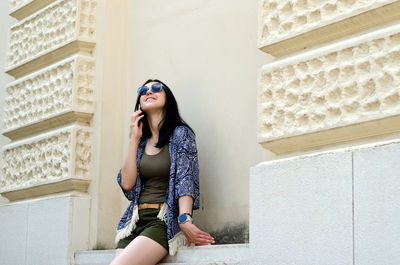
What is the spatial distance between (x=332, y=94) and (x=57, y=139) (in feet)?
9.81

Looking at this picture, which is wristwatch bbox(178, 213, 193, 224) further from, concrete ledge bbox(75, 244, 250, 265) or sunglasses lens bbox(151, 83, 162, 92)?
sunglasses lens bbox(151, 83, 162, 92)

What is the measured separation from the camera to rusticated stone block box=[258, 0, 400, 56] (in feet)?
14.8

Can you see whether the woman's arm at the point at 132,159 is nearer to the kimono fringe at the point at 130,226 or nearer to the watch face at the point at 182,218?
the kimono fringe at the point at 130,226

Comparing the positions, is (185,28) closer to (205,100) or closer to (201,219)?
(205,100)

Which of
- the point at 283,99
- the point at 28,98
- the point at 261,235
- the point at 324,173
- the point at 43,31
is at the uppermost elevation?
the point at 43,31

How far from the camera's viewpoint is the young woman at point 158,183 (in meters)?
5.46

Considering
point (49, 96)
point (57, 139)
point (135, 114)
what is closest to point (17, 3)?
point (49, 96)

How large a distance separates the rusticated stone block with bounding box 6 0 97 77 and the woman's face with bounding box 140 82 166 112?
4.08ft

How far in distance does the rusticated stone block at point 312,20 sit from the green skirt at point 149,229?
140 centimetres

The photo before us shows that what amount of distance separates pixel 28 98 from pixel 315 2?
11.1 feet

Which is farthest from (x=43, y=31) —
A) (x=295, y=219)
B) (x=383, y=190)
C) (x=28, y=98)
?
(x=383, y=190)

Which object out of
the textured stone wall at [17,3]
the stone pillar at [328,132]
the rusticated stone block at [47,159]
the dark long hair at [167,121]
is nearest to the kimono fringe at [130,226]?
the dark long hair at [167,121]

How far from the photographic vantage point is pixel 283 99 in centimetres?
491

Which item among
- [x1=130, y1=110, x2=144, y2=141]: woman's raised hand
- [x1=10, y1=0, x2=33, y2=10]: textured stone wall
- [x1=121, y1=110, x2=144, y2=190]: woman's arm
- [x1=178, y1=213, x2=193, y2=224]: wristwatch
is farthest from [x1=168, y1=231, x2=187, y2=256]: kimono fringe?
[x1=10, y1=0, x2=33, y2=10]: textured stone wall
